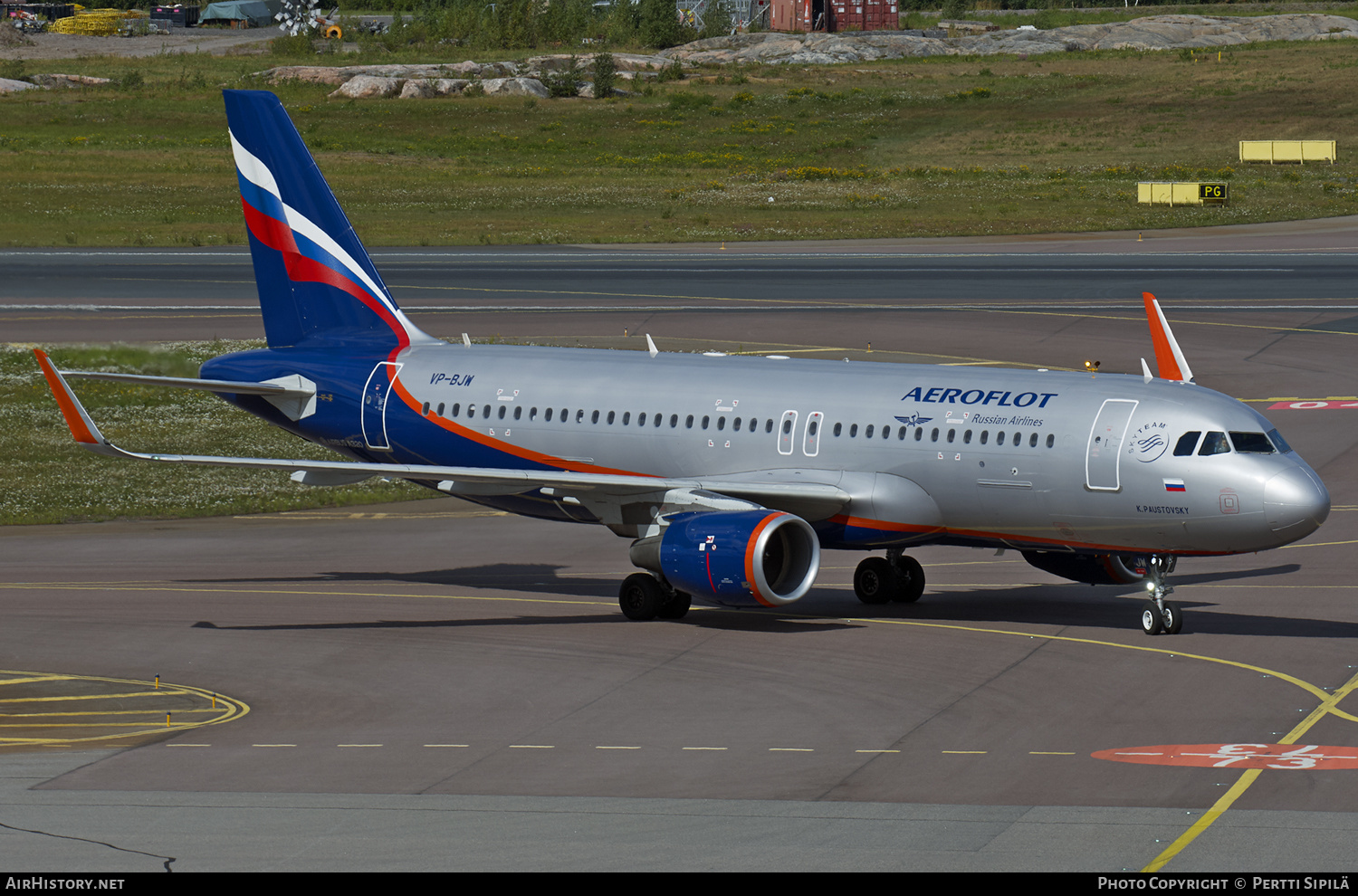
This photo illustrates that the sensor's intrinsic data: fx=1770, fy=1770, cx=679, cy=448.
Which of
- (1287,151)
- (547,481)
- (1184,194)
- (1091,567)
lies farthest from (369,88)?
(1091,567)

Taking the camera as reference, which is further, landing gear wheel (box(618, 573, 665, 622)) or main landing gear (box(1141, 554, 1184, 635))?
landing gear wheel (box(618, 573, 665, 622))

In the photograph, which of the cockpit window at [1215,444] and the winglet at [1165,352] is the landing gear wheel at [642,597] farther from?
the winglet at [1165,352]

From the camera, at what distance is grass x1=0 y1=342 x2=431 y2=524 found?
157ft

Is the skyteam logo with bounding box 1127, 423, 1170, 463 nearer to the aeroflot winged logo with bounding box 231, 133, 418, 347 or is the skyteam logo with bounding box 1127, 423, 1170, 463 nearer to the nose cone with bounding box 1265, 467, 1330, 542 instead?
the nose cone with bounding box 1265, 467, 1330, 542

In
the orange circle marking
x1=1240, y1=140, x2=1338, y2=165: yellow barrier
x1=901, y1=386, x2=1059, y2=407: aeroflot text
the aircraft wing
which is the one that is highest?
x1=1240, y1=140, x2=1338, y2=165: yellow barrier

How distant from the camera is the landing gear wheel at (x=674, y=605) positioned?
34625 mm

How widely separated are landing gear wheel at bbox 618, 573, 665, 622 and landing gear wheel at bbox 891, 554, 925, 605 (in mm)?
4927

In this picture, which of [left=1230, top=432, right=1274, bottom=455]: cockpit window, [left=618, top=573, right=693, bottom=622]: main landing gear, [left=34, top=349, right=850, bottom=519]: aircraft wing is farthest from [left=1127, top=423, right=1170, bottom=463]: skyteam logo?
[left=618, top=573, right=693, bottom=622]: main landing gear

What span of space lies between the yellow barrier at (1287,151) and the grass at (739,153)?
1.55 metres

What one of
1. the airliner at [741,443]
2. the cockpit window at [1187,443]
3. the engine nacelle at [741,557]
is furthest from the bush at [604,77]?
the cockpit window at [1187,443]

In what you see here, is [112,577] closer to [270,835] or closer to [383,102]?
[270,835]
